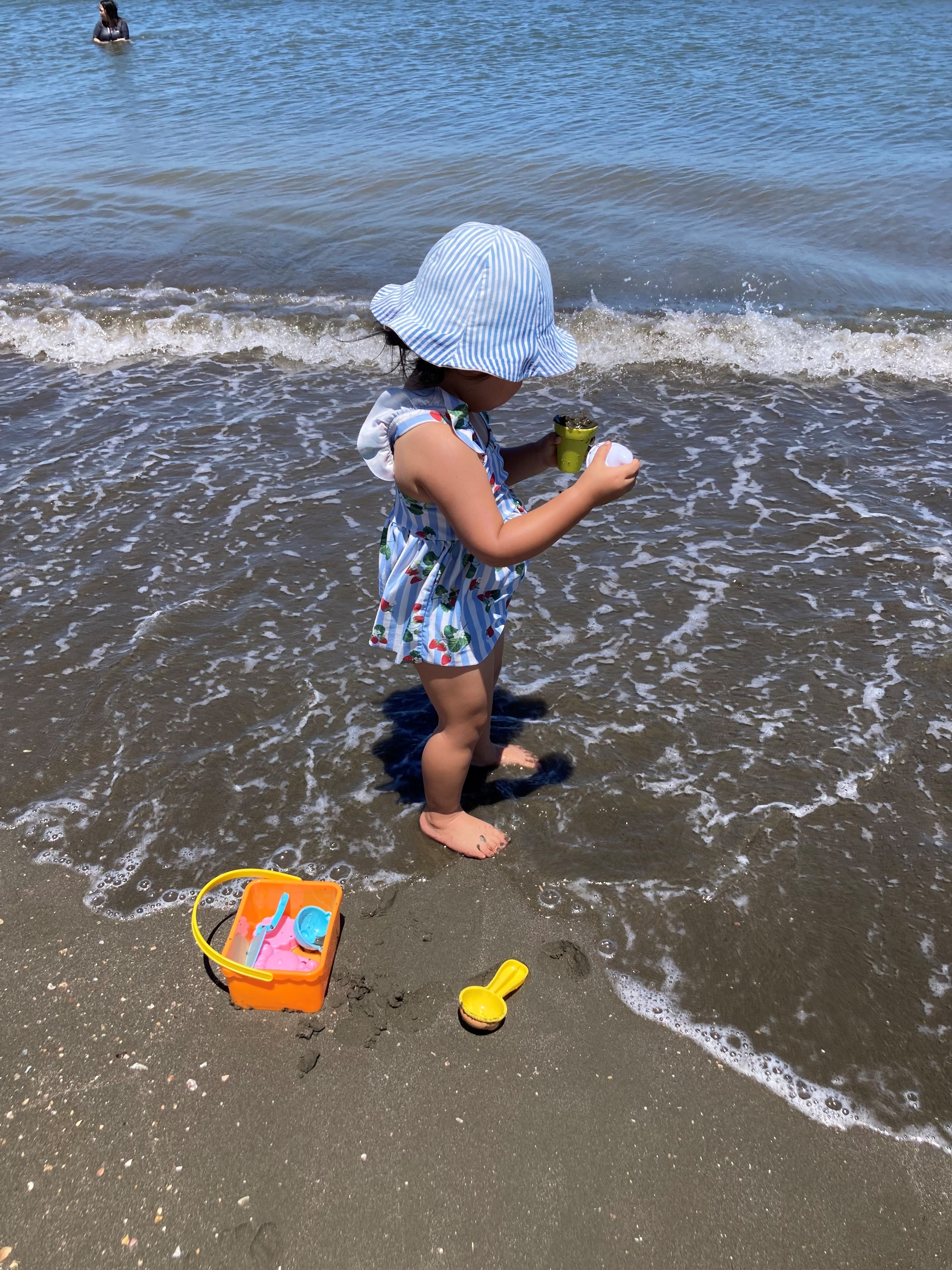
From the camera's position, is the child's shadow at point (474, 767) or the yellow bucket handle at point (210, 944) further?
the child's shadow at point (474, 767)

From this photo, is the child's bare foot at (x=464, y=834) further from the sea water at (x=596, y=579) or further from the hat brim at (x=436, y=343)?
the hat brim at (x=436, y=343)

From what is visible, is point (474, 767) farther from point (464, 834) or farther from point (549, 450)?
point (549, 450)

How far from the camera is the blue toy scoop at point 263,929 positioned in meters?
2.57

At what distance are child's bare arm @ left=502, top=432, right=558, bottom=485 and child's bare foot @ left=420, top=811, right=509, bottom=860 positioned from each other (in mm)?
Answer: 1137

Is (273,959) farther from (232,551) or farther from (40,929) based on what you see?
(232,551)

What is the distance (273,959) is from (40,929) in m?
0.76

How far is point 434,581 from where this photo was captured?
2646 millimetres

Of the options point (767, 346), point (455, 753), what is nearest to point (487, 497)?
point (455, 753)

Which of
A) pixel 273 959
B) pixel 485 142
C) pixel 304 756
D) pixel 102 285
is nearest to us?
pixel 273 959

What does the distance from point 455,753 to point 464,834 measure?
31 cm

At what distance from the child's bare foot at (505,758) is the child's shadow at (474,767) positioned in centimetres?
2

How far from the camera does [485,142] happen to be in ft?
42.5

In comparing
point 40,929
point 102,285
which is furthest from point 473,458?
point 102,285

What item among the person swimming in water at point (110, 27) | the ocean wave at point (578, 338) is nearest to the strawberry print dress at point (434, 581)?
the ocean wave at point (578, 338)
